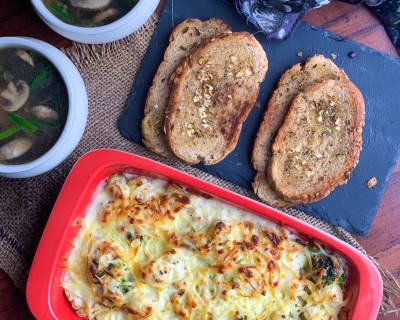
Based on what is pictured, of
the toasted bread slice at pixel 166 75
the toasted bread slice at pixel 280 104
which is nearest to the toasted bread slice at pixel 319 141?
the toasted bread slice at pixel 280 104

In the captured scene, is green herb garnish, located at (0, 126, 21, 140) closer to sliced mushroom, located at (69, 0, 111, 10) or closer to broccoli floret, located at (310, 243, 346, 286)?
sliced mushroom, located at (69, 0, 111, 10)

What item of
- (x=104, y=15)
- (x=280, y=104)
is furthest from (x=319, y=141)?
(x=104, y=15)

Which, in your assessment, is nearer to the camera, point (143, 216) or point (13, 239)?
point (143, 216)

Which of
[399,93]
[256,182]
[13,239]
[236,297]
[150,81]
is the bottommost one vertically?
[13,239]

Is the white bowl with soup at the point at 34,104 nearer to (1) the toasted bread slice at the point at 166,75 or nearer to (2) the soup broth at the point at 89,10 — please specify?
(2) the soup broth at the point at 89,10

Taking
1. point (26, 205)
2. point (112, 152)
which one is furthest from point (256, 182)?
point (26, 205)

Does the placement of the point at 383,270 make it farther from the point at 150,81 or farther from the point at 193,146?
the point at 150,81

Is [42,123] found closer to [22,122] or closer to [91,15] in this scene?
[22,122]
